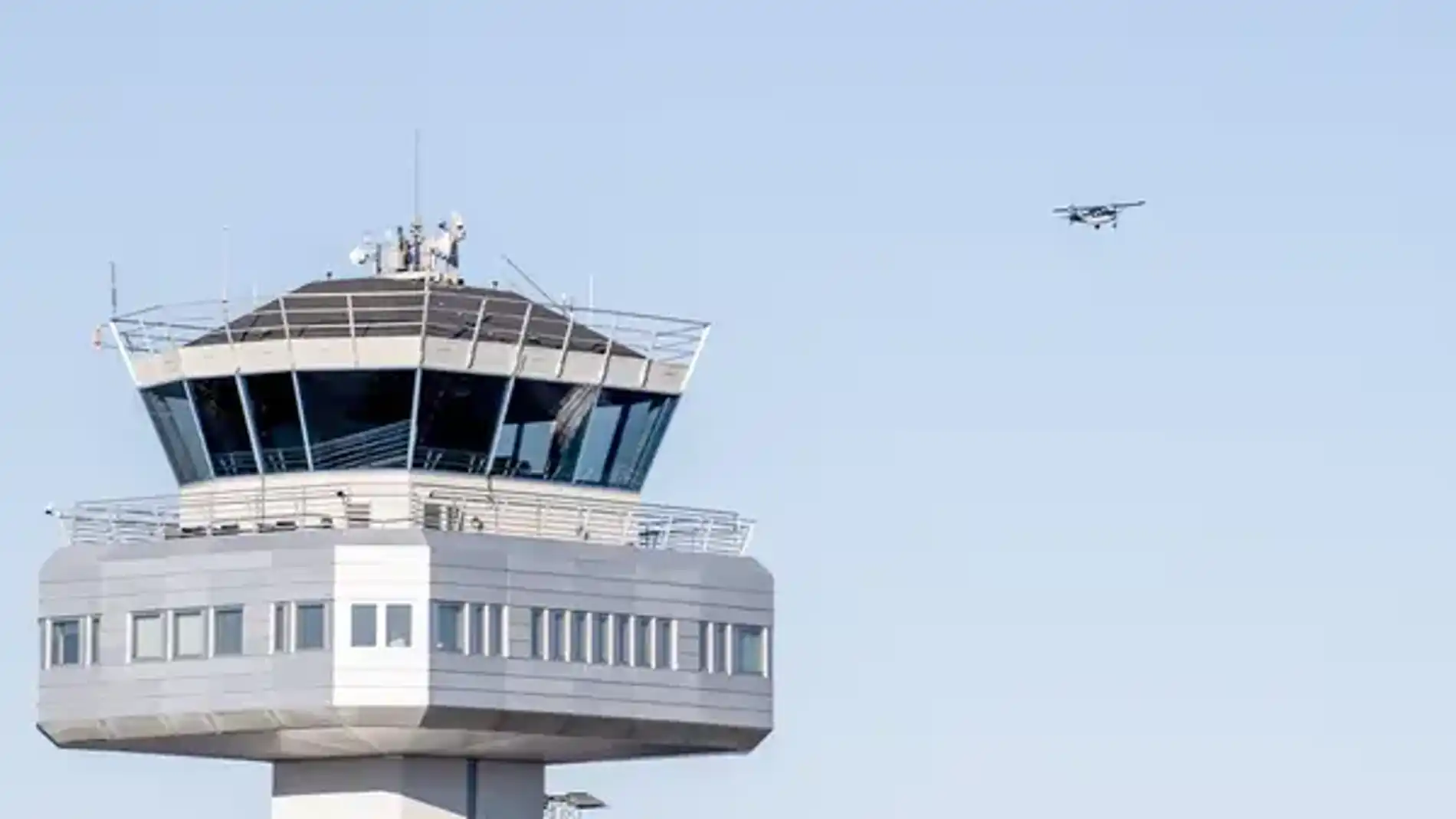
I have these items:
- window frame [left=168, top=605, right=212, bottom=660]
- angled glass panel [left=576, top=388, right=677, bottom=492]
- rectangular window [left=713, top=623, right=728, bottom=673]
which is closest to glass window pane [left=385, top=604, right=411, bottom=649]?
window frame [left=168, top=605, right=212, bottom=660]

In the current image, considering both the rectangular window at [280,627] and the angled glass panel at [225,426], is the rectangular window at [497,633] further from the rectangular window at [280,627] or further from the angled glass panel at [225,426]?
the angled glass panel at [225,426]

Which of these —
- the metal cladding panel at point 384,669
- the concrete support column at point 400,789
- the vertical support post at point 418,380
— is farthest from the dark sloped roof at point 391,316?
the concrete support column at point 400,789

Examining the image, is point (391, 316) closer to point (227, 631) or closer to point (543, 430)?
point (543, 430)

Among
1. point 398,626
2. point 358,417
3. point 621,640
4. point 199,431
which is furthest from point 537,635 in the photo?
point 199,431

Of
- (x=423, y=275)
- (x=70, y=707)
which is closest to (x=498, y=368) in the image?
(x=423, y=275)

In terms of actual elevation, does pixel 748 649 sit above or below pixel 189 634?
below

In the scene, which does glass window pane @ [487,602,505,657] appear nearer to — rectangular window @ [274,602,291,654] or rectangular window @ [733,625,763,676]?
rectangular window @ [274,602,291,654]
